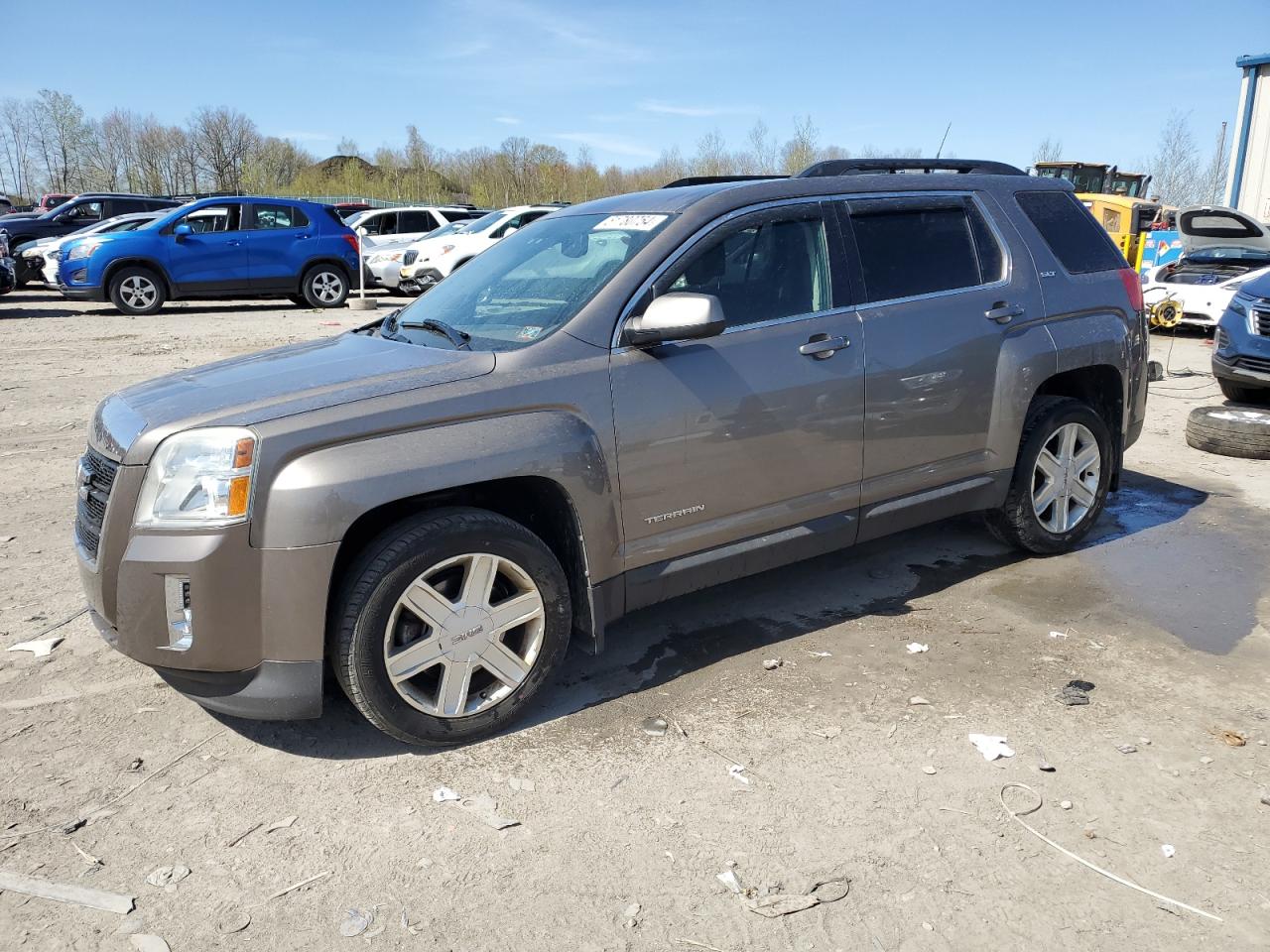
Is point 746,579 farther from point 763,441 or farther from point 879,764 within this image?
point 879,764

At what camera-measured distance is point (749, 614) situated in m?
4.51

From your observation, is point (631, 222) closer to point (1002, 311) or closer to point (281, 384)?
point (281, 384)

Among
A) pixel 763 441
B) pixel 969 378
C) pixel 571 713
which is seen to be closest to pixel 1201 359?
pixel 969 378

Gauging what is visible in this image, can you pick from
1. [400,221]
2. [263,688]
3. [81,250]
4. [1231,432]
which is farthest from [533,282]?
[400,221]

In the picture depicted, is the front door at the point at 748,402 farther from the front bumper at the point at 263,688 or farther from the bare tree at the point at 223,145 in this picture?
the bare tree at the point at 223,145

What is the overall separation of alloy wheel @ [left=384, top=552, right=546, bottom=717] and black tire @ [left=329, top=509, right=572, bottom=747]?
0.09ft

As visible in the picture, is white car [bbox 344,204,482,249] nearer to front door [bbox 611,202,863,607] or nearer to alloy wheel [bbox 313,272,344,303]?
alloy wheel [bbox 313,272,344,303]

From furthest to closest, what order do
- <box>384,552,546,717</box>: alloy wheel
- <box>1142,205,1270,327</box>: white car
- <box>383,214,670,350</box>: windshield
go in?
<box>1142,205,1270,327</box>: white car
<box>383,214,670,350</box>: windshield
<box>384,552,546,717</box>: alloy wheel

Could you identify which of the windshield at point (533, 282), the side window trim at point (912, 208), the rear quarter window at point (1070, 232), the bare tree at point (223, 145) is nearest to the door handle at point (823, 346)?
the side window trim at point (912, 208)

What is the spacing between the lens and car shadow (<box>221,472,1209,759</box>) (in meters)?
3.57

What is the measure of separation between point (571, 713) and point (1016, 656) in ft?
6.05

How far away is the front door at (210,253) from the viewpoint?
16.1 meters

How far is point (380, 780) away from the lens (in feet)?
10.6

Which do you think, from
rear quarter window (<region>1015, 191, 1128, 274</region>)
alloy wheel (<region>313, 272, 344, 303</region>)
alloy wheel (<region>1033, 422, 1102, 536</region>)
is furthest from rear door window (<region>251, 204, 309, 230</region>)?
alloy wheel (<region>1033, 422, 1102, 536</region>)
